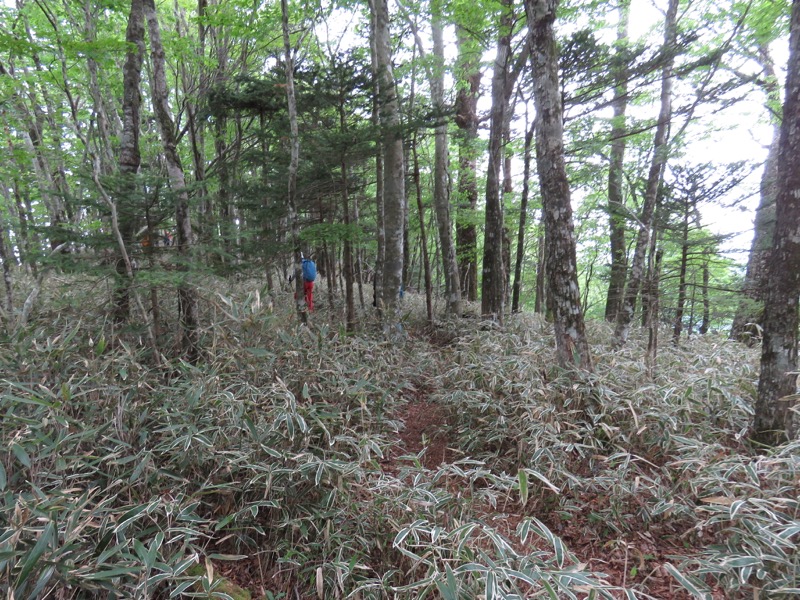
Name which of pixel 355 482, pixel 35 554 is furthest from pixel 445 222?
pixel 35 554

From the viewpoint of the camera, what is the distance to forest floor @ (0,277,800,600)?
2.14m

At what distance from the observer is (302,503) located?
2904mm

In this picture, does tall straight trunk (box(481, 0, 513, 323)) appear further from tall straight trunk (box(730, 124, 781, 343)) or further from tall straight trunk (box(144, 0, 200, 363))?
tall straight trunk (box(144, 0, 200, 363))

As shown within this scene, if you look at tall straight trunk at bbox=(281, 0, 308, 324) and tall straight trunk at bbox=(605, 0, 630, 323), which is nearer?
tall straight trunk at bbox=(281, 0, 308, 324)

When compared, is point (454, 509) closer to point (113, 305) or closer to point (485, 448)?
point (485, 448)

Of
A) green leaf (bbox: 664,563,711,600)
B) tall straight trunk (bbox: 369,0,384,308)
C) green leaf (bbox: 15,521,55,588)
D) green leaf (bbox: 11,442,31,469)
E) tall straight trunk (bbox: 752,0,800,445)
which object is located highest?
tall straight trunk (bbox: 369,0,384,308)

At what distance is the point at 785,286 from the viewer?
3014mm

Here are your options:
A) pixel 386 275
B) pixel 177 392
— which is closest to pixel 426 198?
pixel 386 275

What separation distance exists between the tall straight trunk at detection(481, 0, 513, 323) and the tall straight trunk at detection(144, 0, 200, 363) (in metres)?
5.20

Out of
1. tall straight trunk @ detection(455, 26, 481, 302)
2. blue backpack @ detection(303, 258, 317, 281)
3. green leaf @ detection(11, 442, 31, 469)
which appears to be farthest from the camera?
tall straight trunk @ detection(455, 26, 481, 302)

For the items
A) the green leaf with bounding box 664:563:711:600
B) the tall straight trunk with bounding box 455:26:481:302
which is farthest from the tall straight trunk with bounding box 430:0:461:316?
the green leaf with bounding box 664:563:711:600

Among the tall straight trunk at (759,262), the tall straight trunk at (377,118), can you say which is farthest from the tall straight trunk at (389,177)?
the tall straight trunk at (759,262)

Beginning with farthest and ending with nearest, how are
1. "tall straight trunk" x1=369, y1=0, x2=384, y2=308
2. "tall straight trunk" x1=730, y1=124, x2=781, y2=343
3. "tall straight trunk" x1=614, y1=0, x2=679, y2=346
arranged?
"tall straight trunk" x1=369, y1=0, x2=384, y2=308
"tall straight trunk" x1=730, y1=124, x2=781, y2=343
"tall straight trunk" x1=614, y1=0, x2=679, y2=346

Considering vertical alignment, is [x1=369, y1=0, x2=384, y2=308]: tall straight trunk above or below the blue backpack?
above
